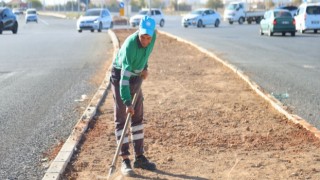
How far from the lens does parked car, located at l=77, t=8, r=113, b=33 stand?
38.4m

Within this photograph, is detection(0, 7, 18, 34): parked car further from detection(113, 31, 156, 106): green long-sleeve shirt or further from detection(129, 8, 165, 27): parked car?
detection(113, 31, 156, 106): green long-sleeve shirt

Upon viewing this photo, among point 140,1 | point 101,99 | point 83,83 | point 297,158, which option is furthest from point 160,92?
point 140,1

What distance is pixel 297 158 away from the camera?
6.04 metres

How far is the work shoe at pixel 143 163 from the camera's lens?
19.0ft

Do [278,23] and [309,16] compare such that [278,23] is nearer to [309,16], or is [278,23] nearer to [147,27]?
[309,16]

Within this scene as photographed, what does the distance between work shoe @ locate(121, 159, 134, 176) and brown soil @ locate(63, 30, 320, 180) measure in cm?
7

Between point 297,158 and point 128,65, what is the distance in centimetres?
214

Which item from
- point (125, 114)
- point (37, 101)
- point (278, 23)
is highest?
point (125, 114)

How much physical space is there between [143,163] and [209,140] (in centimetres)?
139

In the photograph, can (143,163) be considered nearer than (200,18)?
Yes

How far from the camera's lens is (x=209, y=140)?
6.94 metres

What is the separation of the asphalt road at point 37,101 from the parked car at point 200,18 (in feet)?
88.8

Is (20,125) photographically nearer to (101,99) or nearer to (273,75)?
(101,99)

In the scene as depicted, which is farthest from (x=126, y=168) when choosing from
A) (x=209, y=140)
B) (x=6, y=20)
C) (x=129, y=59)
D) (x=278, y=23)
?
(x=6, y=20)
